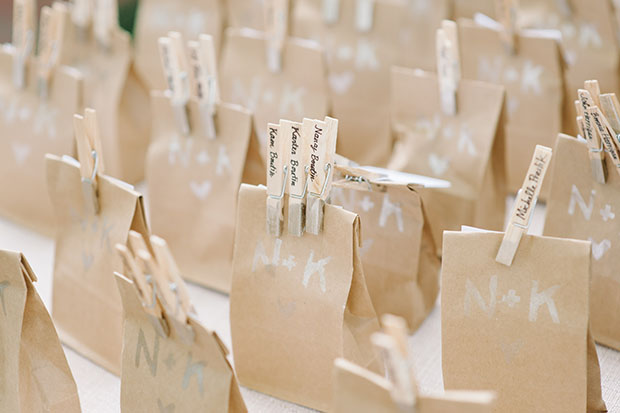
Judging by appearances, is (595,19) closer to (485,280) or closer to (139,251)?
(485,280)

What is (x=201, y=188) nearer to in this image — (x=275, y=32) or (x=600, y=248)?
(x=275, y=32)

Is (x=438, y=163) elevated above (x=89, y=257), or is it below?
above

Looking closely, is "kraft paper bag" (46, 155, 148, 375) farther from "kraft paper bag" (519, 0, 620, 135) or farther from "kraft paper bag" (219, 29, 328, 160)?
"kraft paper bag" (519, 0, 620, 135)

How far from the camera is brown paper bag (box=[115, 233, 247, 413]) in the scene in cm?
149

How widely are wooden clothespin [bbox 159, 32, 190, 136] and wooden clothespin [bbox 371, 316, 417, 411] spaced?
4.13 feet

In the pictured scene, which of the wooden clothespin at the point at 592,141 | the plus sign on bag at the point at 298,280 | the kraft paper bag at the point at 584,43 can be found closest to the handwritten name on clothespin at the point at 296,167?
the plus sign on bag at the point at 298,280

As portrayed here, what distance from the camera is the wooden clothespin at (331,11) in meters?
2.91

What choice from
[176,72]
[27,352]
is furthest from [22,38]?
[27,352]

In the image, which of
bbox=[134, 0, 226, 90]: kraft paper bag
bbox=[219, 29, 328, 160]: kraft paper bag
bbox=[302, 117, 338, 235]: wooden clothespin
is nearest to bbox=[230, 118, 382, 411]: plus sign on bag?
bbox=[302, 117, 338, 235]: wooden clothespin

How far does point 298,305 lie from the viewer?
5.81ft

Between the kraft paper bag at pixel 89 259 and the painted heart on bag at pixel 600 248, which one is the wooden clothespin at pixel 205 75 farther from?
the painted heart on bag at pixel 600 248

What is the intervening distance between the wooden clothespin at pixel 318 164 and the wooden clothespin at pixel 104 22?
149 cm

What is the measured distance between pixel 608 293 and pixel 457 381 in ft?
1.59

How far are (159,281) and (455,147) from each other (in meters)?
1.07
